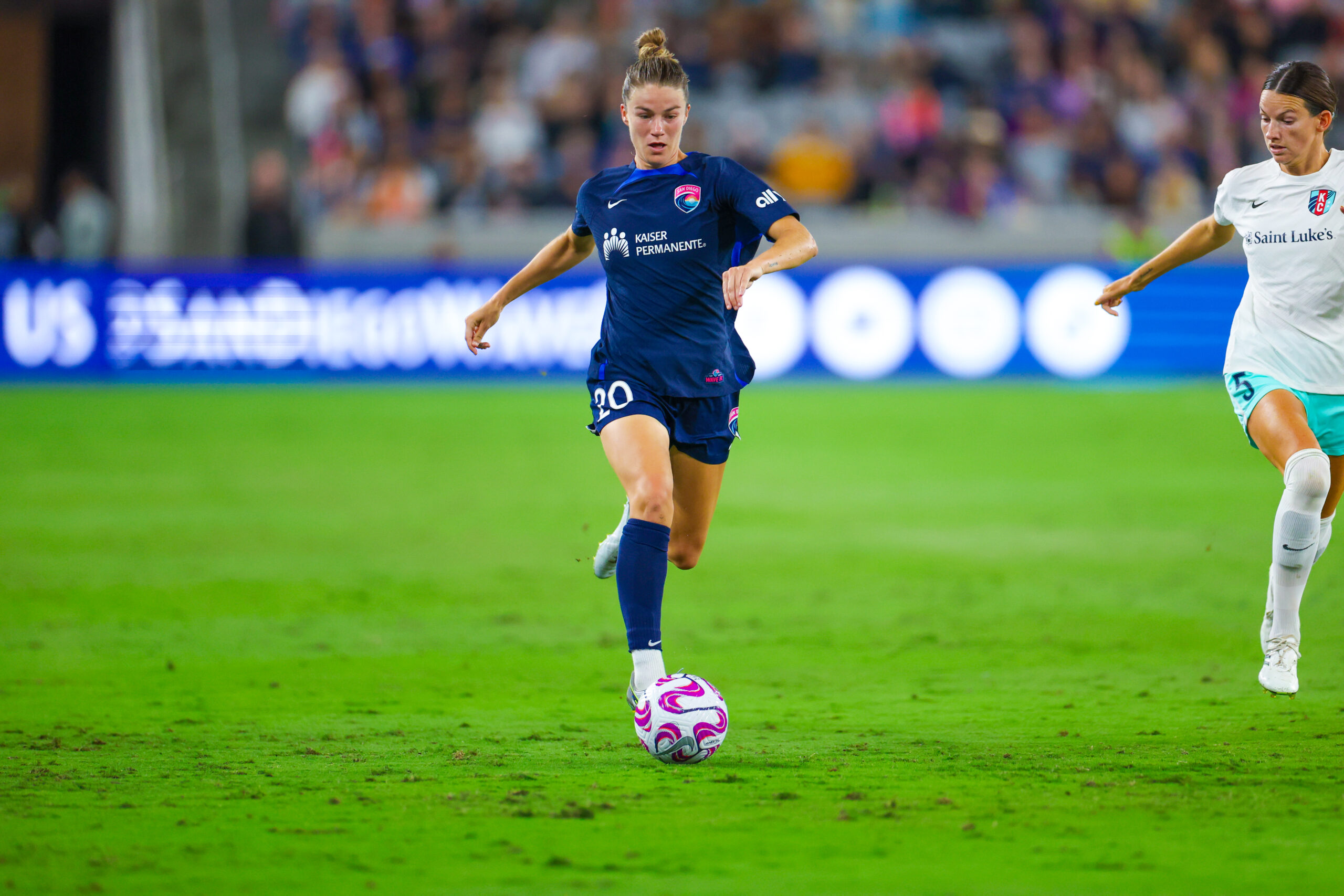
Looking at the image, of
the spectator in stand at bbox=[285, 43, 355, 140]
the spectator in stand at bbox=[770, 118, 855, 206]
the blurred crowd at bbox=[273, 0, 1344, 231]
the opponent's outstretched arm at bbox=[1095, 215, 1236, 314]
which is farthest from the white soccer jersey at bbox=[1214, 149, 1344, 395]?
the spectator in stand at bbox=[285, 43, 355, 140]

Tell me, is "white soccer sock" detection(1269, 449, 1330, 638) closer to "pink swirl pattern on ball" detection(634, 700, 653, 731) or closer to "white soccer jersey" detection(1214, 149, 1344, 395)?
"white soccer jersey" detection(1214, 149, 1344, 395)

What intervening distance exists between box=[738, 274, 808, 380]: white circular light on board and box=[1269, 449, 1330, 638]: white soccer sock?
13.5m

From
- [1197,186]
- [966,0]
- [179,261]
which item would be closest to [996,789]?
[179,261]

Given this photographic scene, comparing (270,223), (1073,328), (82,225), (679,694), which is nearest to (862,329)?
(1073,328)

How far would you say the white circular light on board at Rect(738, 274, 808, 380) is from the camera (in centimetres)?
1964

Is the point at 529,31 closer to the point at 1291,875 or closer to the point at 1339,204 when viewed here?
the point at 1339,204

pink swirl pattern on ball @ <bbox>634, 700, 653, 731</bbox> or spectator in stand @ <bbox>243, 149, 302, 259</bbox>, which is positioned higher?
spectator in stand @ <bbox>243, 149, 302, 259</bbox>

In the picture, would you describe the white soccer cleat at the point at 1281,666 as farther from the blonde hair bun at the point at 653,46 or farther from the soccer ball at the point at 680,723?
the blonde hair bun at the point at 653,46

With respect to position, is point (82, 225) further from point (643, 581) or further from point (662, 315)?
point (643, 581)

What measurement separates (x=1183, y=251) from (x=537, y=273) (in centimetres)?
265

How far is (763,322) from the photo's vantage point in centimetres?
1986

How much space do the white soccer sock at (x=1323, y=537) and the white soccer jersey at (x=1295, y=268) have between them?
0.55 metres

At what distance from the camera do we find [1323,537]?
629cm

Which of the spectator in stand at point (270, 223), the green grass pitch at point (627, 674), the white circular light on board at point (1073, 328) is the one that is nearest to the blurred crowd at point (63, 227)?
the spectator in stand at point (270, 223)
